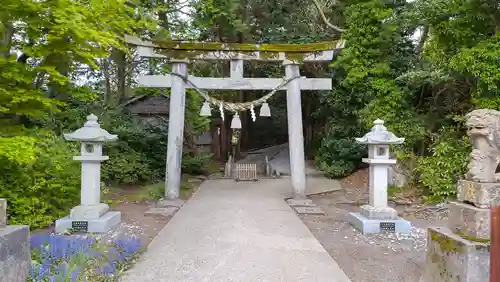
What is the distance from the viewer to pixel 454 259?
11.8 feet

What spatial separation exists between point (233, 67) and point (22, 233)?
24.7ft

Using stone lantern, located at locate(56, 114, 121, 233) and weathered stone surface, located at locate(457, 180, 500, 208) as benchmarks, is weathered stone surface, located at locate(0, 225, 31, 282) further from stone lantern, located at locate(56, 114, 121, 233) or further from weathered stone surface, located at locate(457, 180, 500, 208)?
weathered stone surface, located at locate(457, 180, 500, 208)

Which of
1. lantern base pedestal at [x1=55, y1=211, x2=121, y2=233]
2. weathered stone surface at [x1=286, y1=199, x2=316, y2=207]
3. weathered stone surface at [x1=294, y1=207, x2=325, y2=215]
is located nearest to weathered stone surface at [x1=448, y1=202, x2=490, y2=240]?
weathered stone surface at [x1=294, y1=207, x2=325, y2=215]

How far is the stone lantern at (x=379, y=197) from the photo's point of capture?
7023mm

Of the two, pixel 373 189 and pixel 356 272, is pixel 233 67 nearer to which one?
pixel 373 189

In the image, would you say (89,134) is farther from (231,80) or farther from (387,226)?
(387,226)

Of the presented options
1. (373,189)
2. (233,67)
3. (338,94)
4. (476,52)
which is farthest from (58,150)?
(338,94)

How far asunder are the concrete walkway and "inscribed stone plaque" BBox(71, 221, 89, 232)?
146 centimetres

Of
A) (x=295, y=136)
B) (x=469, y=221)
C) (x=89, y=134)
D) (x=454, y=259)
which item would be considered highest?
Answer: (x=295, y=136)

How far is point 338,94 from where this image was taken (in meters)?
15.1

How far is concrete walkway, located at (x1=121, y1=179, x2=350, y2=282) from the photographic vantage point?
4.52 m

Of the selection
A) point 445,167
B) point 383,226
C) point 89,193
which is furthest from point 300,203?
point 89,193

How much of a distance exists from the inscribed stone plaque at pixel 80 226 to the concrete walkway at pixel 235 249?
1.46m

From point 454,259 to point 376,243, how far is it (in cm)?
286
